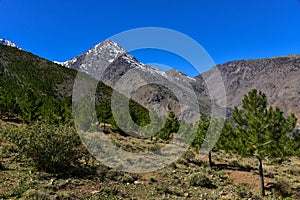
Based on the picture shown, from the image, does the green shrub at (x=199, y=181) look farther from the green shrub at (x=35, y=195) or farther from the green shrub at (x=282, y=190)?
the green shrub at (x=35, y=195)

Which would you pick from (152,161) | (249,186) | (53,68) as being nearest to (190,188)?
(249,186)

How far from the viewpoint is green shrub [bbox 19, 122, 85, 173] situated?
722 inches

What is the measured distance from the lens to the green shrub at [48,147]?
18.3 meters

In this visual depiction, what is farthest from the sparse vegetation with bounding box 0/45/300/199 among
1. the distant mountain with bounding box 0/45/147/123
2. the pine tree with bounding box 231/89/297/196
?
the distant mountain with bounding box 0/45/147/123

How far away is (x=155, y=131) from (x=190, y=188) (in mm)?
36201

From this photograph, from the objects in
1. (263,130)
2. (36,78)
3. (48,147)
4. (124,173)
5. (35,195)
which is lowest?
(35,195)

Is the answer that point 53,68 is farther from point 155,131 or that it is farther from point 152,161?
point 152,161

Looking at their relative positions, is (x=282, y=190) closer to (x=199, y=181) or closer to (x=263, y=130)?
(x=263, y=130)

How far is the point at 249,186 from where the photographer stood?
78.0 feet

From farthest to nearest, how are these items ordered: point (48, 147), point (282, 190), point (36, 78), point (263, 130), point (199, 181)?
point (36, 78) < point (282, 190) < point (199, 181) < point (263, 130) < point (48, 147)

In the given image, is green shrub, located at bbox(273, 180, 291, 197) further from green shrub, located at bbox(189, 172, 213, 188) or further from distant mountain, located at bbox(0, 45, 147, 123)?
distant mountain, located at bbox(0, 45, 147, 123)

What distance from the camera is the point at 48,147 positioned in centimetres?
1842

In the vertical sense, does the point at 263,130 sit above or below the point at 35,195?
above

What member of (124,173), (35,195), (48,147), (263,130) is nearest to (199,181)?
(124,173)
